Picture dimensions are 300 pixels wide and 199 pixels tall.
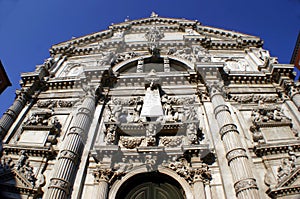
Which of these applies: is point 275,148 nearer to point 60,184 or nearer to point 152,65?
point 60,184

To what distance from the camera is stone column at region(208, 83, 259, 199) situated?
7328mm

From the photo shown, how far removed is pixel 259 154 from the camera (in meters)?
9.12

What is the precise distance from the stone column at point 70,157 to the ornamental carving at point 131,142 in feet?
5.45

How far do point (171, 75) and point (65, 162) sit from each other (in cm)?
730

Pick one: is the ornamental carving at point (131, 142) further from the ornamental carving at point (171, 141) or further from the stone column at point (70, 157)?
the stone column at point (70, 157)

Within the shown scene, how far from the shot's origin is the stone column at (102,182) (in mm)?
7943

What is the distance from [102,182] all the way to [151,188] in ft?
6.05

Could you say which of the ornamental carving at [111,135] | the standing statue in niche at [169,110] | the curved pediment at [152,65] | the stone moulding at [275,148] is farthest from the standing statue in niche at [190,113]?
the curved pediment at [152,65]

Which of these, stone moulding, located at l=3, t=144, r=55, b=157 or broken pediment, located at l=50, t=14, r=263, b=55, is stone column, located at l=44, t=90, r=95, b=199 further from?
broken pediment, located at l=50, t=14, r=263, b=55

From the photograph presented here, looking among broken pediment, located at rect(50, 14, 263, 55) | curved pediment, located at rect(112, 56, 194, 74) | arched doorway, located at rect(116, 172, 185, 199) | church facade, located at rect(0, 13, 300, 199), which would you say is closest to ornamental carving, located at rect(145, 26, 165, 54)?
broken pediment, located at rect(50, 14, 263, 55)

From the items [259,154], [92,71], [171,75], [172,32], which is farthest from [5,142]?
[172,32]

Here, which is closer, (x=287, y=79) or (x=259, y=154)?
(x=259, y=154)

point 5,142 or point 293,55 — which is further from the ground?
point 293,55

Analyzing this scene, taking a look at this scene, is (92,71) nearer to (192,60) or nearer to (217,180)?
(192,60)
